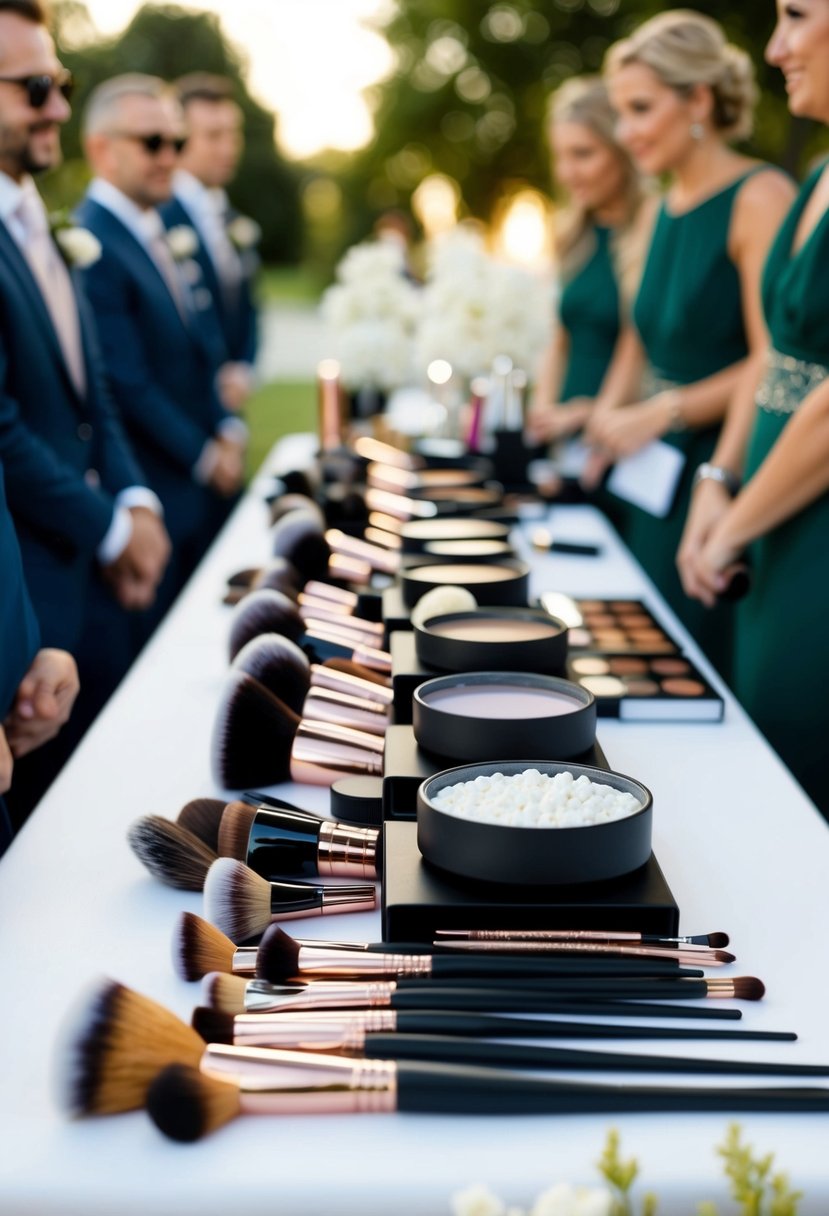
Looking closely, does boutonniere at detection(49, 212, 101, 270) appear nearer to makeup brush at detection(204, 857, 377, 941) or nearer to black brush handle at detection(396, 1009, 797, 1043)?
makeup brush at detection(204, 857, 377, 941)

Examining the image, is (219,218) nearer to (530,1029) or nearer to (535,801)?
(535,801)

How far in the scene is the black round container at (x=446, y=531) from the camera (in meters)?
2.16

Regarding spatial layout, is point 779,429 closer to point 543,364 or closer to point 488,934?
point 488,934

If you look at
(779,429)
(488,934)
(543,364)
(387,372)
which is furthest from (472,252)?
(488,934)

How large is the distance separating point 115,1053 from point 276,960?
0.16m

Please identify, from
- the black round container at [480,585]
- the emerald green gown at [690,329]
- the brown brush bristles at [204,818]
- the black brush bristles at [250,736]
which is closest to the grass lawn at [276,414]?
the emerald green gown at [690,329]

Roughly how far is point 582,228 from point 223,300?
2.40 metres

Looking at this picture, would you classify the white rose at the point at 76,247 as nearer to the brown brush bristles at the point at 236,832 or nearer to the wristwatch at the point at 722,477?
the wristwatch at the point at 722,477

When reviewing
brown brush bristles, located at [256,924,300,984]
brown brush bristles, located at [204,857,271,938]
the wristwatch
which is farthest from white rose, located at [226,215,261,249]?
brown brush bristles, located at [256,924,300,984]

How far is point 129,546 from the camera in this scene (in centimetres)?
290

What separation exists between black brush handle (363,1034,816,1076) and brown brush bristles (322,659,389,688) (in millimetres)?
679

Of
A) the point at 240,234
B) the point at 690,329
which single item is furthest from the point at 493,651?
the point at 240,234

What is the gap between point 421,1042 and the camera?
88 centimetres

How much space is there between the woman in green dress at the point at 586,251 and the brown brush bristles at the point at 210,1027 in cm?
313
